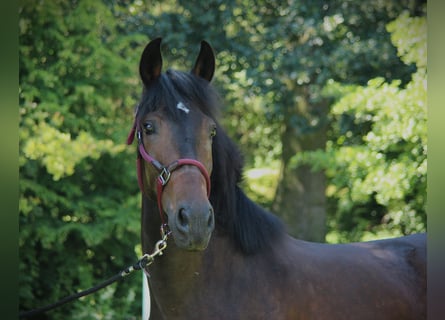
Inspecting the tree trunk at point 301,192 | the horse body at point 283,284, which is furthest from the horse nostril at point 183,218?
the tree trunk at point 301,192

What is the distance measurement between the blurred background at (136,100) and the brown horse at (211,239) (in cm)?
312

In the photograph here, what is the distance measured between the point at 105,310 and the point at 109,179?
64.5 inches

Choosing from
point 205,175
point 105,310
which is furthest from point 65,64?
point 205,175

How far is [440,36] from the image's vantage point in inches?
68.1

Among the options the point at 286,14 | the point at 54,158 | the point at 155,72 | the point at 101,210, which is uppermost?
the point at 286,14

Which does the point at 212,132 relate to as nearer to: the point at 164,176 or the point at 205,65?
the point at 164,176

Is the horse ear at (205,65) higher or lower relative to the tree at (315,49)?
lower

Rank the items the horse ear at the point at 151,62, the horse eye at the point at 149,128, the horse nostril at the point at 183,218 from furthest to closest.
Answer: the horse ear at the point at 151,62
the horse eye at the point at 149,128
the horse nostril at the point at 183,218

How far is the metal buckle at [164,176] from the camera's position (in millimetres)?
2535

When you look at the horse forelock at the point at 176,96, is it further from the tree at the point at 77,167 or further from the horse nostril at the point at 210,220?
the tree at the point at 77,167

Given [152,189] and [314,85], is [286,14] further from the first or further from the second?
[152,189]

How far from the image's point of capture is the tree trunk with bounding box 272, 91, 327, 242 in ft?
32.2

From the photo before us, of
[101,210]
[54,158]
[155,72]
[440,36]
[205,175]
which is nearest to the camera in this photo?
[440,36]

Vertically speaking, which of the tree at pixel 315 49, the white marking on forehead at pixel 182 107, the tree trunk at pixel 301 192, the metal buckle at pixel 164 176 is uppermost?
the tree at pixel 315 49
